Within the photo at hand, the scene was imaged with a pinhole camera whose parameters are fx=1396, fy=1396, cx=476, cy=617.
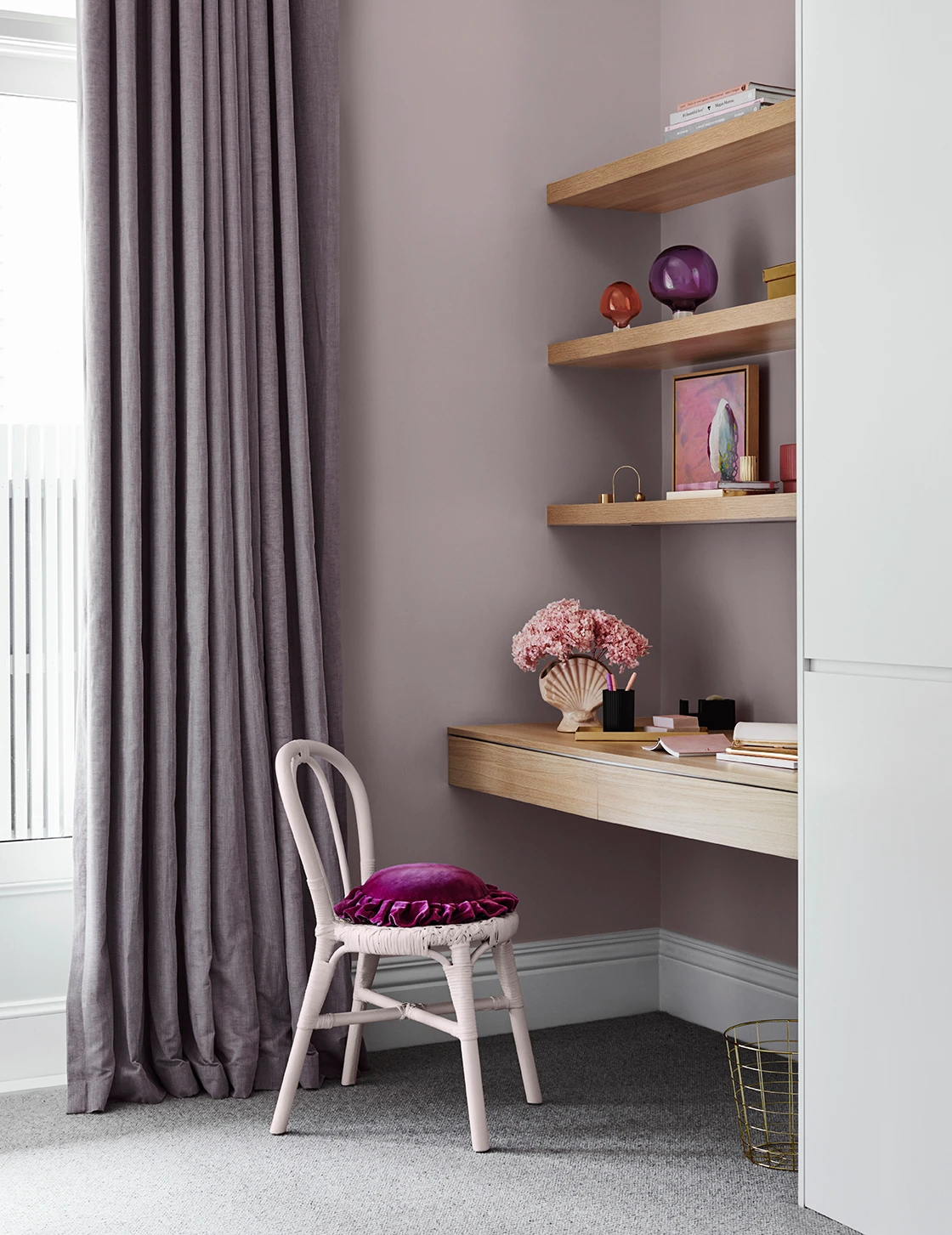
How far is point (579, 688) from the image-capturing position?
3354 mm

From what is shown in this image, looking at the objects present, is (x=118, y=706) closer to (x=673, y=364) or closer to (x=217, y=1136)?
(x=217, y=1136)

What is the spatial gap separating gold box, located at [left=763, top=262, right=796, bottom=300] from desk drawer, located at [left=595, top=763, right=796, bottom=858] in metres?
1.07

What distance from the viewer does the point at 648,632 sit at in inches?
150

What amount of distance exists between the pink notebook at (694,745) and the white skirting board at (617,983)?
74cm

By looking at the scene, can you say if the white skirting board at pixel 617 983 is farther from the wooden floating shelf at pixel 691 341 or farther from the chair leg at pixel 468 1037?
the wooden floating shelf at pixel 691 341

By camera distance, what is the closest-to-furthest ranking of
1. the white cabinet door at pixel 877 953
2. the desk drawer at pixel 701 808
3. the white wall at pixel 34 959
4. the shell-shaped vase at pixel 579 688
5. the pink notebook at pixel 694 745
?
the white cabinet door at pixel 877 953 → the desk drawer at pixel 701 808 → the pink notebook at pixel 694 745 → the white wall at pixel 34 959 → the shell-shaped vase at pixel 579 688

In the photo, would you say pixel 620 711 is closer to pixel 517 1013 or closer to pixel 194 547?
pixel 517 1013

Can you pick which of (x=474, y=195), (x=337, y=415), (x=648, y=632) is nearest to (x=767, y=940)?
(x=648, y=632)

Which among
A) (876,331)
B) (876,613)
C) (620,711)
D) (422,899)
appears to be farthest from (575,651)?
(876,331)

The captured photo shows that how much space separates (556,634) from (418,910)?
2.78ft

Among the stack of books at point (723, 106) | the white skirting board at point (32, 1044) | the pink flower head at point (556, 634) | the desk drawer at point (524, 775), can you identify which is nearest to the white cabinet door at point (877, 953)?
the desk drawer at point (524, 775)

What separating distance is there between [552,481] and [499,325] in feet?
1.39

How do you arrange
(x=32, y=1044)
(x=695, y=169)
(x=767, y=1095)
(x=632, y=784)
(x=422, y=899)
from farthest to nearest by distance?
1. (x=695, y=169)
2. (x=32, y=1044)
3. (x=767, y=1095)
4. (x=632, y=784)
5. (x=422, y=899)

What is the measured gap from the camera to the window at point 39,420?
318 cm
